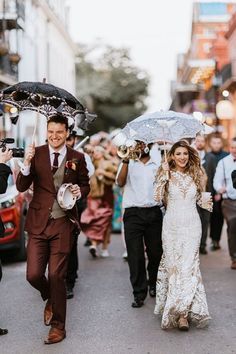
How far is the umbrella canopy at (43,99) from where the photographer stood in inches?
250

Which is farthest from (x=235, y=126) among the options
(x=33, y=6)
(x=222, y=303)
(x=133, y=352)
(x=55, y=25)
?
(x=133, y=352)

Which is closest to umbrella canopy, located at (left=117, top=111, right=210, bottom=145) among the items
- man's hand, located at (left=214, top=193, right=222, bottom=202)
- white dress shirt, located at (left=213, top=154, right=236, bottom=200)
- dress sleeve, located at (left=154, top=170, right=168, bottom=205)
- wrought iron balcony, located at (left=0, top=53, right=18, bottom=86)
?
dress sleeve, located at (left=154, top=170, right=168, bottom=205)

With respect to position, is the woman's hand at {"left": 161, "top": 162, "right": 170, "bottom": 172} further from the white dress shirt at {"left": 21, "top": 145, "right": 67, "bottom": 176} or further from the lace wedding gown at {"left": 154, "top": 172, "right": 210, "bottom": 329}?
the white dress shirt at {"left": 21, "top": 145, "right": 67, "bottom": 176}

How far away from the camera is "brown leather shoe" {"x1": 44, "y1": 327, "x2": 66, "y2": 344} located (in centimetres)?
600

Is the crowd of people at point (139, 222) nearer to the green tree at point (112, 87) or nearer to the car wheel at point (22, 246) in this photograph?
the car wheel at point (22, 246)

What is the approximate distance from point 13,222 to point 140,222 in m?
3.30

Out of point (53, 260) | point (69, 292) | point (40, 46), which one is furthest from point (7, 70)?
point (53, 260)

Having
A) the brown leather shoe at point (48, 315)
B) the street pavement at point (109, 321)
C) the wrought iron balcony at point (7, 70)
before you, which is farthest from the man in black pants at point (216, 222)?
Result: the wrought iron balcony at point (7, 70)

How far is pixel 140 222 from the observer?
24.8ft

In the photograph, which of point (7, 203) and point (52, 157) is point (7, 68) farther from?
point (52, 157)

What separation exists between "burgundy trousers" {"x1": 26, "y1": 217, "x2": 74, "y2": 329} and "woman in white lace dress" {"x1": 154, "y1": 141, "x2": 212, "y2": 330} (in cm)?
101

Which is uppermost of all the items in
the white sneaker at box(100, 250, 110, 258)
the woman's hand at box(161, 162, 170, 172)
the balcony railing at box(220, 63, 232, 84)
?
the balcony railing at box(220, 63, 232, 84)

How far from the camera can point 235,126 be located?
32125 mm

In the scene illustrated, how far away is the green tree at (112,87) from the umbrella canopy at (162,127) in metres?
53.5
